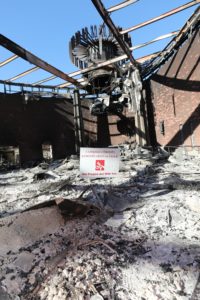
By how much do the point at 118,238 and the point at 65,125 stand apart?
596 inches

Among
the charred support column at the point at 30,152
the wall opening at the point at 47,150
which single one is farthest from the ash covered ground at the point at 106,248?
the wall opening at the point at 47,150

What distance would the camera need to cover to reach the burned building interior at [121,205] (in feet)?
9.16

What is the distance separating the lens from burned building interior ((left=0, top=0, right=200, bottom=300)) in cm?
279

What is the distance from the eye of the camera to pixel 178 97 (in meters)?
13.3

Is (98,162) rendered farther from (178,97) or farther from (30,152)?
(30,152)

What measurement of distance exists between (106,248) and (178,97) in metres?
11.4

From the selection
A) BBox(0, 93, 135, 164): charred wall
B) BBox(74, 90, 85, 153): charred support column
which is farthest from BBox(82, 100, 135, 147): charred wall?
BBox(74, 90, 85, 153): charred support column

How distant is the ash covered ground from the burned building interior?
0.5 inches

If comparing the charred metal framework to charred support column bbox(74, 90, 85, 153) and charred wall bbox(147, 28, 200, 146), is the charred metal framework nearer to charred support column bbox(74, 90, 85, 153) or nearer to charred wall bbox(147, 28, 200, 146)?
charred wall bbox(147, 28, 200, 146)

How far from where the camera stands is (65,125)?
18.2 m

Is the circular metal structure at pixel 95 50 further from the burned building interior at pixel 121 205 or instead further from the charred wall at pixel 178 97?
the charred wall at pixel 178 97

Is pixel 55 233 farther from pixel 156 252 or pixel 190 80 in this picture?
pixel 190 80

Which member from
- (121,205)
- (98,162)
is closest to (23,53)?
(98,162)

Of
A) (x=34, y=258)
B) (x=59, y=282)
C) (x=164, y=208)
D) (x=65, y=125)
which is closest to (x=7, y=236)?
(x=34, y=258)
